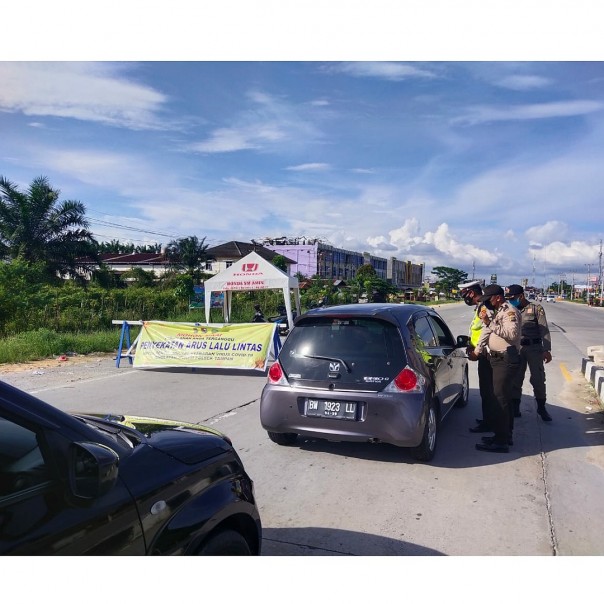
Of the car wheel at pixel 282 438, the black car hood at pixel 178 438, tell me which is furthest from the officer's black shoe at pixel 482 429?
the black car hood at pixel 178 438

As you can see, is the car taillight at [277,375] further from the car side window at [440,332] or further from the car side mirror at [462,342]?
the car side mirror at [462,342]

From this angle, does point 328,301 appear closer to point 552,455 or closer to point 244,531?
point 552,455

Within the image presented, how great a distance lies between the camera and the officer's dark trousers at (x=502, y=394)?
210 inches

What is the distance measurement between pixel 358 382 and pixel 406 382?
447 mm

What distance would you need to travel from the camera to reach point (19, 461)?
1.95 m

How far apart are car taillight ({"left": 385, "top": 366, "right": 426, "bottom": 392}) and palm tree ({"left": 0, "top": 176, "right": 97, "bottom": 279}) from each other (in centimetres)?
2650

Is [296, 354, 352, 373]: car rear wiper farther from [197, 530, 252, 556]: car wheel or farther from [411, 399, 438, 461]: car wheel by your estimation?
[197, 530, 252, 556]: car wheel

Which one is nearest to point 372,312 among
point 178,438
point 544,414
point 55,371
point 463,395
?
point 178,438

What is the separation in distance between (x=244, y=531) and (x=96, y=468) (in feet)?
3.36

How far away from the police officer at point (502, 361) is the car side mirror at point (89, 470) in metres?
4.47

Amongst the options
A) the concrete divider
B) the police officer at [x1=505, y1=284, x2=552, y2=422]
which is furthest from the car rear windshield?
the concrete divider

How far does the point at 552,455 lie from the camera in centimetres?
538

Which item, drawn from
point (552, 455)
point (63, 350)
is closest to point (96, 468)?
point (552, 455)

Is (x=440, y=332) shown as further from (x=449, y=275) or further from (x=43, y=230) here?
(x=449, y=275)
